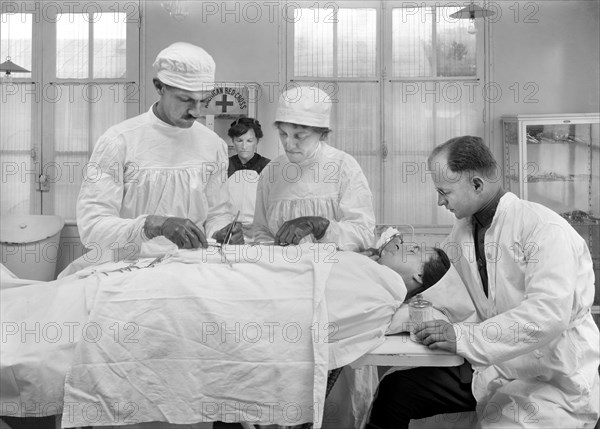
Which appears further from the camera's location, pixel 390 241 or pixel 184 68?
pixel 184 68

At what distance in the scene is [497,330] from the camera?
2119 mm

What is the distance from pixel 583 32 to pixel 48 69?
5.08 metres

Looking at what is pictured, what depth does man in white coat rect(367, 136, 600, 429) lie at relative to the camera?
6.94 feet

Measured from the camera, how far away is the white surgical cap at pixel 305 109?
2.92 m

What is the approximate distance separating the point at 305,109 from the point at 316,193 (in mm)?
371

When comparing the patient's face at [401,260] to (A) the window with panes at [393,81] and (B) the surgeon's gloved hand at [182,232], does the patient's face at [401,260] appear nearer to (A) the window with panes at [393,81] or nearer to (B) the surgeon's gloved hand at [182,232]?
(B) the surgeon's gloved hand at [182,232]

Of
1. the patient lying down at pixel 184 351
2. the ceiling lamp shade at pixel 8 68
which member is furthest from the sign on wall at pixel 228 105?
the patient lying down at pixel 184 351

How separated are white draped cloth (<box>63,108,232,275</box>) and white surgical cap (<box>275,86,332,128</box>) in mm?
360

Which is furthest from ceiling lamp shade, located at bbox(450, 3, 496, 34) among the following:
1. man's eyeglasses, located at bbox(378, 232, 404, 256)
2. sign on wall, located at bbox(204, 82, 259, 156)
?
man's eyeglasses, located at bbox(378, 232, 404, 256)

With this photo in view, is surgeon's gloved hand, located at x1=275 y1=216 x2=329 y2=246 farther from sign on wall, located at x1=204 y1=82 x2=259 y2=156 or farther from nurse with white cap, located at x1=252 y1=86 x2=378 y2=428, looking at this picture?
sign on wall, located at x1=204 y1=82 x2=259 y2=156

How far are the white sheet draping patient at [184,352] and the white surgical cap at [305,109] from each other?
103 centimetres

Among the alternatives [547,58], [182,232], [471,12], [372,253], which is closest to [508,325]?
[372,253]

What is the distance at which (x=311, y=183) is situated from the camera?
3.04 metres

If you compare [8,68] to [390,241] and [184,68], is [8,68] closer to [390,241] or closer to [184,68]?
[184,68]
